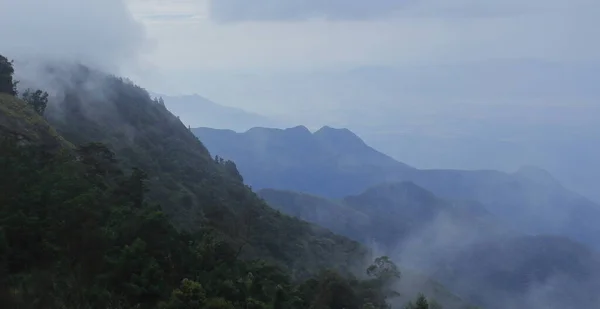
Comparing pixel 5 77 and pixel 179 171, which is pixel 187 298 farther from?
pixel 179 171

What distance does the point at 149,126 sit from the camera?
127688 millimetres

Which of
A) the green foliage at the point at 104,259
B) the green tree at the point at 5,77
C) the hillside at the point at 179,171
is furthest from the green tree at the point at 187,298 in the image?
the green tree at the point at 5,77

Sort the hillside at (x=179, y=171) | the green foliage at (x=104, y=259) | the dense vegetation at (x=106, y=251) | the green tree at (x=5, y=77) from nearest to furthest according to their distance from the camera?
1. the green foliage at (x=104, y=259)
2. the dense vegetation at (x=106, y=251)
3. the green tree at (x=5, y=77)
4. the hillside at (x=179, y=171)

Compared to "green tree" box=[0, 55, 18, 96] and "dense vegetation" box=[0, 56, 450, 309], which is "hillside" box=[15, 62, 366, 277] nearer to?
"dense vegetation" box=[0, 56, 450, 309]

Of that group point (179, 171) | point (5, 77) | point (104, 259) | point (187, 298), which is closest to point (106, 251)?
point (104, 259)

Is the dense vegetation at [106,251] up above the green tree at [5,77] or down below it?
below

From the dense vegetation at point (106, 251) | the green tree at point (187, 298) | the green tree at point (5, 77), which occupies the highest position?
the green tree at point (5, 77)

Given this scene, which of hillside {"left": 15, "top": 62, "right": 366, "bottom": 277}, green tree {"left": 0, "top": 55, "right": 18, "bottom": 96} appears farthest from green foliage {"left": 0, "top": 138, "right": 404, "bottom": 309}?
green tree {"left": 0, "top": 55, "right": 18, "bottom": 96}

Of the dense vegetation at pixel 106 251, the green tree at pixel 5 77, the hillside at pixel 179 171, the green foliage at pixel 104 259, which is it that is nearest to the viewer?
the green foliage at pixel 104 259

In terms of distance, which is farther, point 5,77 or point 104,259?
point 5,77

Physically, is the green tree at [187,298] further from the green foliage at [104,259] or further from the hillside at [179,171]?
the hillside at [179,171]

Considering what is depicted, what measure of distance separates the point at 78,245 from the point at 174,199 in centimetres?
4551

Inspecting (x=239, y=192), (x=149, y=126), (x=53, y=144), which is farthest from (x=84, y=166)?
(x=149, y=126)

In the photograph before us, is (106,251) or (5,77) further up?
(5,77)
